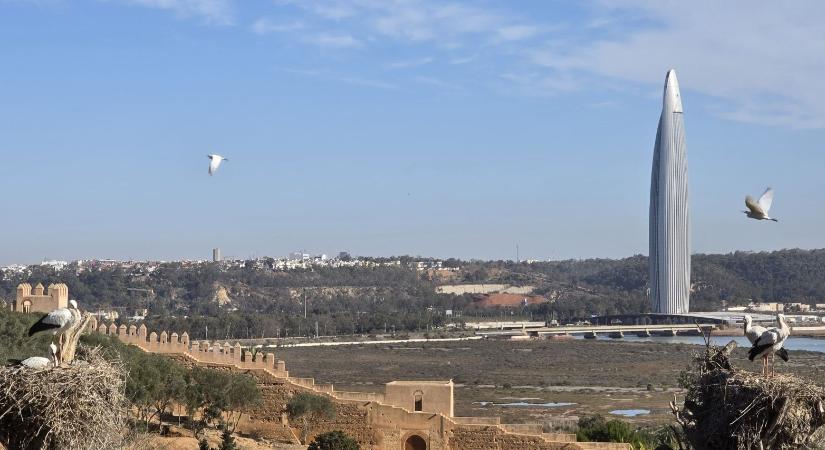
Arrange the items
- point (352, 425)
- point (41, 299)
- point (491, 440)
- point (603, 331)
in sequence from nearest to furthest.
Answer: point (491, 440)
point (352, 425)
point (41, 299)
point (603, 331)

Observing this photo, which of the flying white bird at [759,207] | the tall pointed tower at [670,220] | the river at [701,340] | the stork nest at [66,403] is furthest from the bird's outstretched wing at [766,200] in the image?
the tall pointed tower at [670,220]

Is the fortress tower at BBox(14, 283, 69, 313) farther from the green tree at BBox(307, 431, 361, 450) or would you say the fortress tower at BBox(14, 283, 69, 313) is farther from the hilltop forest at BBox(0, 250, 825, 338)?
the hilltop forest at BBox(0, 250, 825, 338)

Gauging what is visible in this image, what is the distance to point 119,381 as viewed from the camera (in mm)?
10703

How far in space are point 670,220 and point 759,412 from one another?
111270 millimetres

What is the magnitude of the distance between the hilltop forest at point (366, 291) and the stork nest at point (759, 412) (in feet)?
194

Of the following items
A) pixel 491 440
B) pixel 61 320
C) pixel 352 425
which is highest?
pixel 61 320

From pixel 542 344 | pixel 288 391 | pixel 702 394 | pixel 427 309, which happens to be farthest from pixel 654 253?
pixel 702 394

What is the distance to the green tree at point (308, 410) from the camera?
85.1ft

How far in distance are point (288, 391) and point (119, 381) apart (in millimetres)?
16580

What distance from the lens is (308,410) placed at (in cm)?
2597

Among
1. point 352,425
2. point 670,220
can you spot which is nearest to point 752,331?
point 352,425

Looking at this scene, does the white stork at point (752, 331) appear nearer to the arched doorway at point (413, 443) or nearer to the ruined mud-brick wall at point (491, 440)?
the ruined mud-brick wall at point (491, 440)

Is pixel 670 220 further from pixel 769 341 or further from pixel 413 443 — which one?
pixel 769 341

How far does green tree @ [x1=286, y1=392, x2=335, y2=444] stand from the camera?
2594 centimetres
